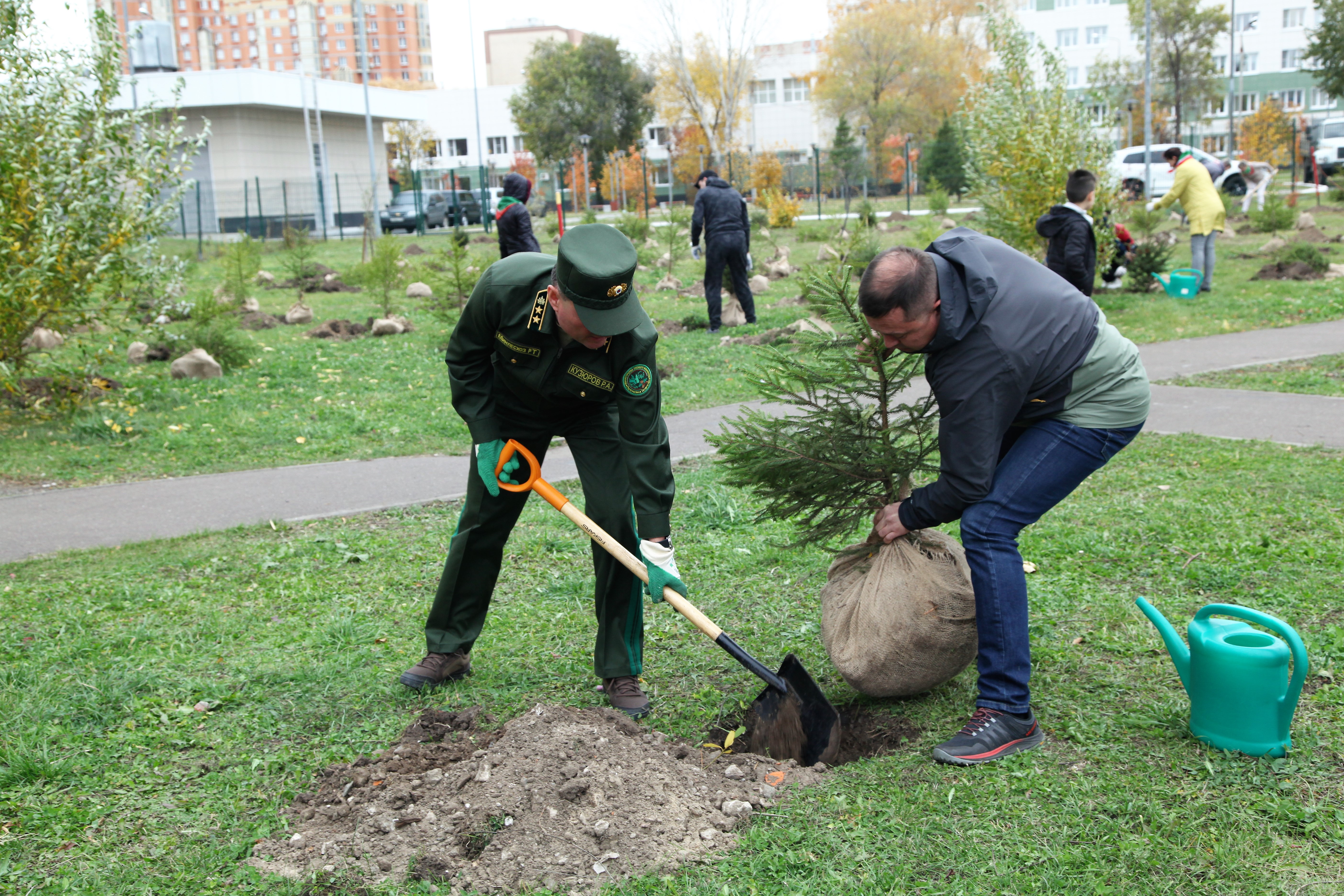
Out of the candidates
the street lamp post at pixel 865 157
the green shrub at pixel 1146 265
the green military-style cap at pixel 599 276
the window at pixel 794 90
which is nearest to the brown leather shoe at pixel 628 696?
the green military-style cap at pixel 599 276

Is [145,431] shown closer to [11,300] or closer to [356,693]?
[11,300]

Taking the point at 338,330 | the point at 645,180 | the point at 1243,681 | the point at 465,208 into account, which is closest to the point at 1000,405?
the point at 1243,681

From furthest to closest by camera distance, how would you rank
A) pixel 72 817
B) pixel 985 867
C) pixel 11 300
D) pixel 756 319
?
pixel 756 319 < pixel 11 300 < pixel 72 817 < pixel 985 867

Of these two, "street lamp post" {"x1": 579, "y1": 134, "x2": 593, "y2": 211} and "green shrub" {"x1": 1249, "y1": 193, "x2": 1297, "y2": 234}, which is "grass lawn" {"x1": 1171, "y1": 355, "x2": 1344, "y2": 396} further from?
"street lamp post" {"x1": 579, "y1": 134, "x2": 593, "y2": 211}

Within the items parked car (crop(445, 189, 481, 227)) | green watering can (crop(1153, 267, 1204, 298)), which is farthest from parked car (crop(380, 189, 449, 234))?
green watering can (crop(1153, 267, 1204, 298))

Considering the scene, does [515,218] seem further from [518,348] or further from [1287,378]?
[518,348]

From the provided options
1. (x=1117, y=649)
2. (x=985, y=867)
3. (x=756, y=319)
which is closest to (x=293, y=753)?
(x=985, y=867)

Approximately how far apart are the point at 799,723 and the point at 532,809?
965 mm

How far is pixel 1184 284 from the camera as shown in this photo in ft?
43.4

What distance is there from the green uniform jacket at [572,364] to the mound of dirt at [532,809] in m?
0.77

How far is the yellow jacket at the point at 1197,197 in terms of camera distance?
42.0 ft

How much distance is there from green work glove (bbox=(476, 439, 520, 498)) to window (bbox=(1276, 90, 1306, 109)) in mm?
77167

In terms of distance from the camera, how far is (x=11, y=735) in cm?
337

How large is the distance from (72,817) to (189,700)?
785mm
